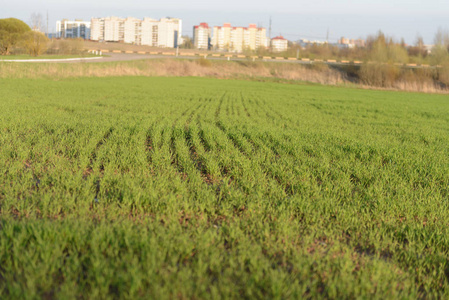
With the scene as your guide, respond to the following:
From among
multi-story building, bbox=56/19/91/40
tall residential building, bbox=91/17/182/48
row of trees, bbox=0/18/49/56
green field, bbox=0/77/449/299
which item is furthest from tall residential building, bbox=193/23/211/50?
green field, bbox=0/77/449/299

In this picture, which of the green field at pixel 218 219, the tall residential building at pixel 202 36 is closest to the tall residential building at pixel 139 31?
the tall residential building at pixel 202 36

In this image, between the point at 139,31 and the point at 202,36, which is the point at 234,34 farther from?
the point at 139,31

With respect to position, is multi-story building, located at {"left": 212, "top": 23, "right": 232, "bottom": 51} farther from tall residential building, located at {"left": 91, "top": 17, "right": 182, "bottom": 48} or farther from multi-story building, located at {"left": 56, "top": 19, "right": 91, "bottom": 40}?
multi-story building, located at {"left": 56, "top": 19, "right": 91, "bottom": 40}

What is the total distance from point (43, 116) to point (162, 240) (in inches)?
380

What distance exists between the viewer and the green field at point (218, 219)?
3098 mm

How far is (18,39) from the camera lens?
5072 cm

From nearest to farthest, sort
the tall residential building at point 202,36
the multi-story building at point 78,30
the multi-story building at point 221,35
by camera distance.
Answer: the multi-story building at point 78,30 → the tall residential building at point 202,36 → the multi-story building at point 221,35

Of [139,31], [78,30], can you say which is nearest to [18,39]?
[139,31]

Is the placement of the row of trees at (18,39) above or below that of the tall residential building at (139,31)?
below

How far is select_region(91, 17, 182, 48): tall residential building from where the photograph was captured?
13938 centimetres

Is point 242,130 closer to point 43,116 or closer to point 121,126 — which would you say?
point 121,126

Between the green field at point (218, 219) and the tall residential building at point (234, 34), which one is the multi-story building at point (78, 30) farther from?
the green field at point (218, 219)

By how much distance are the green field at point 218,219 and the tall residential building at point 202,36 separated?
16592cm

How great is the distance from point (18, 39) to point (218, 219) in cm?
5501
